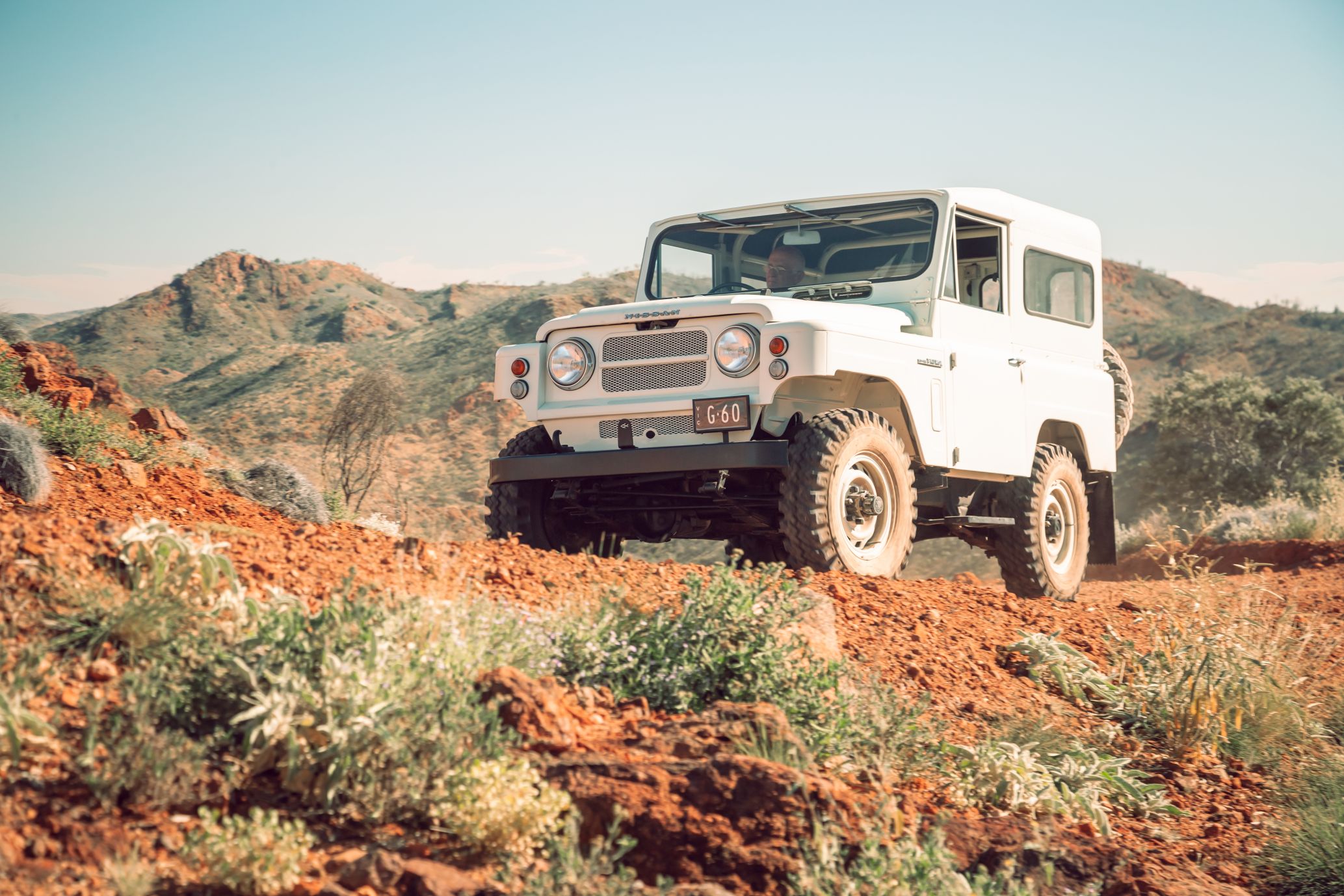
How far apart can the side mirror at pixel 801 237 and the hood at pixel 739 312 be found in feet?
3.03

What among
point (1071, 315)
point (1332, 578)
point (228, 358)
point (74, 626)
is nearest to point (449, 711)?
point (74, 626)

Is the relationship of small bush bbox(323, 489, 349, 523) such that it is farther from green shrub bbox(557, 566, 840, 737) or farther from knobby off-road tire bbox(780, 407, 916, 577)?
green shrub bbox(557, 566, 840, 737)

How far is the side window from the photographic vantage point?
902 cm

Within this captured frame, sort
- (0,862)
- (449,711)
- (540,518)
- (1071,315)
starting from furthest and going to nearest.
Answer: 1. (1071,315)
2. (540,518)
3. (449,711)
4. (0,862)

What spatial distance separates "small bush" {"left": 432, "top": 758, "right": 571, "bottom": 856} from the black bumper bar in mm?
3563

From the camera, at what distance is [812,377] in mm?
7613

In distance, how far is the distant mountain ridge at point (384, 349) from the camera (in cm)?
2709

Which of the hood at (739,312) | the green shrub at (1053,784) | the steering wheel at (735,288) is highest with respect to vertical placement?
the steering wheel at (735,288)

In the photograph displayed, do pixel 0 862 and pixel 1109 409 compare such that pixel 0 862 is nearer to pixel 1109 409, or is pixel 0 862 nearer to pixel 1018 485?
pixel 1018 485

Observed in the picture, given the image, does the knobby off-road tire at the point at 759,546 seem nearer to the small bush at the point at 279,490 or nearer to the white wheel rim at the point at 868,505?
the white wheel rim at the point at 868,505

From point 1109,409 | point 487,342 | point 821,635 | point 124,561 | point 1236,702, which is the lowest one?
point 1236,702

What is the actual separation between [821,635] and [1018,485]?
4114 mm

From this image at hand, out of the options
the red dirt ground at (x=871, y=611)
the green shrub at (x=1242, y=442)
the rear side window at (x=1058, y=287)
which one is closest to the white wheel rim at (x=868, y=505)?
the red dirt ground at (x=871, y=611)

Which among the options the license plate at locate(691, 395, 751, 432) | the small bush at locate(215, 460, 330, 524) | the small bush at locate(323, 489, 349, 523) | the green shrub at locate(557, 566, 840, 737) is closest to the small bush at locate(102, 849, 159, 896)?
the green shrub at locate(557, 566, 840, 737)
